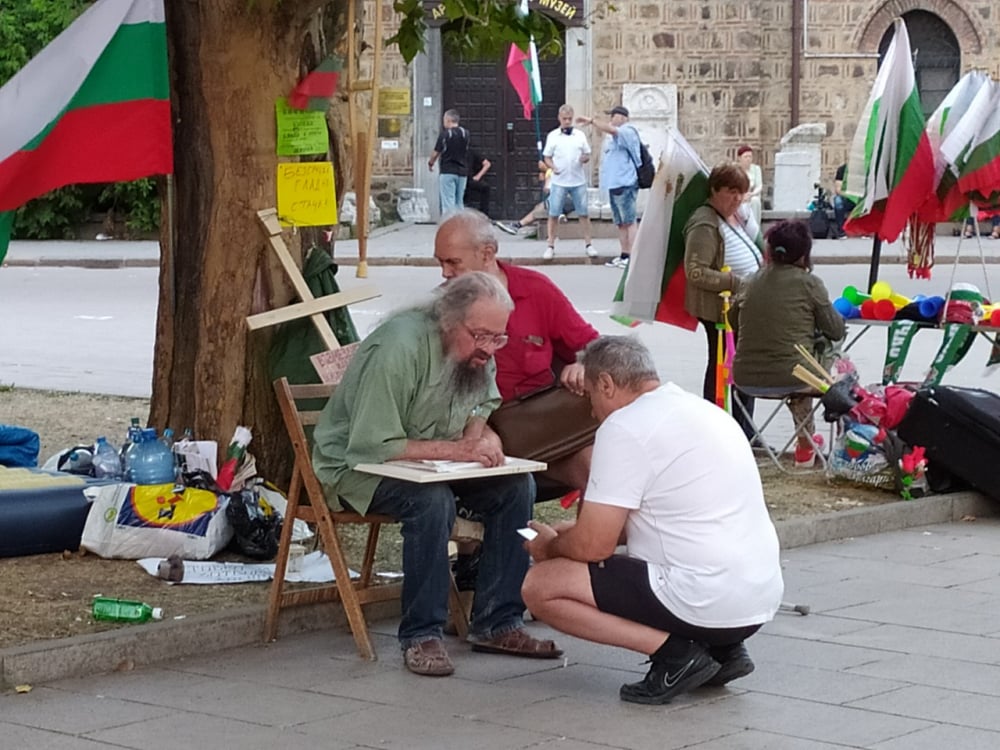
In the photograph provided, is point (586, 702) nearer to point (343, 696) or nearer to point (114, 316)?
point (343, 696)

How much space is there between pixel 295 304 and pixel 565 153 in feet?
59.6

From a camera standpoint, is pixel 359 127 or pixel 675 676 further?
pixel 359 127

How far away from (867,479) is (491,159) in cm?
2158

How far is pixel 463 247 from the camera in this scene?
7.04 metres

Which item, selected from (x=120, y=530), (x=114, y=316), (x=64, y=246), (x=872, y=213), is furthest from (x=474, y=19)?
(x=64, y=246)

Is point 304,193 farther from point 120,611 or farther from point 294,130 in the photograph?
point 120,611

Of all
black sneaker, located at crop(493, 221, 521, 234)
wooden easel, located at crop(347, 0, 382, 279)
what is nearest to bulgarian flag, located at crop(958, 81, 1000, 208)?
wooden easel, located at crop(347, 0, 382, 279)

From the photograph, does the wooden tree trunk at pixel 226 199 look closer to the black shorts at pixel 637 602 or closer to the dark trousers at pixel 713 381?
the black shorts at pixel 637 602

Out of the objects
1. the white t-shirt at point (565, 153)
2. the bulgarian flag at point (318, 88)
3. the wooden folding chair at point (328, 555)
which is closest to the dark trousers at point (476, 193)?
the white t-shirt at point (565, 153)

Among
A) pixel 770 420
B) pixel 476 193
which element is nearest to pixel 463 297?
pixel 770 420

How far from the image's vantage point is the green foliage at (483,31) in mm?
7586

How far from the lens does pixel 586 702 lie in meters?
5.84

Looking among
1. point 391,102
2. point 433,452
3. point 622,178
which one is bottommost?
point 622,178

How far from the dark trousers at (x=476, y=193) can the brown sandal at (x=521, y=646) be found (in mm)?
21702
